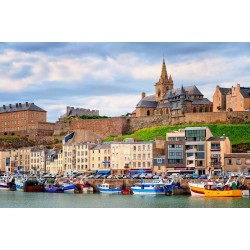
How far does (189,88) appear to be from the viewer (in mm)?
46281

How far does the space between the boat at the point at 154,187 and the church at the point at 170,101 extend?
16541mm

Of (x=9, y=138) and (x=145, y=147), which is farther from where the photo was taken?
(x=9, y=138)

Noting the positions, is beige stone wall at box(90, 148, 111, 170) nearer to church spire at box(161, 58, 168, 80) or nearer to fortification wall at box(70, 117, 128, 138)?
fortification wall at box(70, 117, 128, 138)

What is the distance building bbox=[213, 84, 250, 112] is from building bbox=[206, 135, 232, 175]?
32.7 ft

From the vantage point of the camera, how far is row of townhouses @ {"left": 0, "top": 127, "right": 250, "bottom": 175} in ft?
103

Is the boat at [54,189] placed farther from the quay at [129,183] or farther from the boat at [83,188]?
the quay at [129,183]

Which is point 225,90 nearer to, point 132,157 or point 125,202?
point 132,157

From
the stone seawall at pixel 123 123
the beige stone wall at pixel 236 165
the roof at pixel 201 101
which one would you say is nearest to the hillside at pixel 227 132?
the stone seawall at pixel 123 123

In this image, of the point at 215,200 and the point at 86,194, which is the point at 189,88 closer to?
the point at 86,194

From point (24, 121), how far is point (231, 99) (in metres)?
16.1

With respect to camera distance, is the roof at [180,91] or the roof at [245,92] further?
the roof at [180,91]

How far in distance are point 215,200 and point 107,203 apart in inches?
160

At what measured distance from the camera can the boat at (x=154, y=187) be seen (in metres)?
27.2

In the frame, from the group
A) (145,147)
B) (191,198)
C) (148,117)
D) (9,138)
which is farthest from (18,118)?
(191,198)
